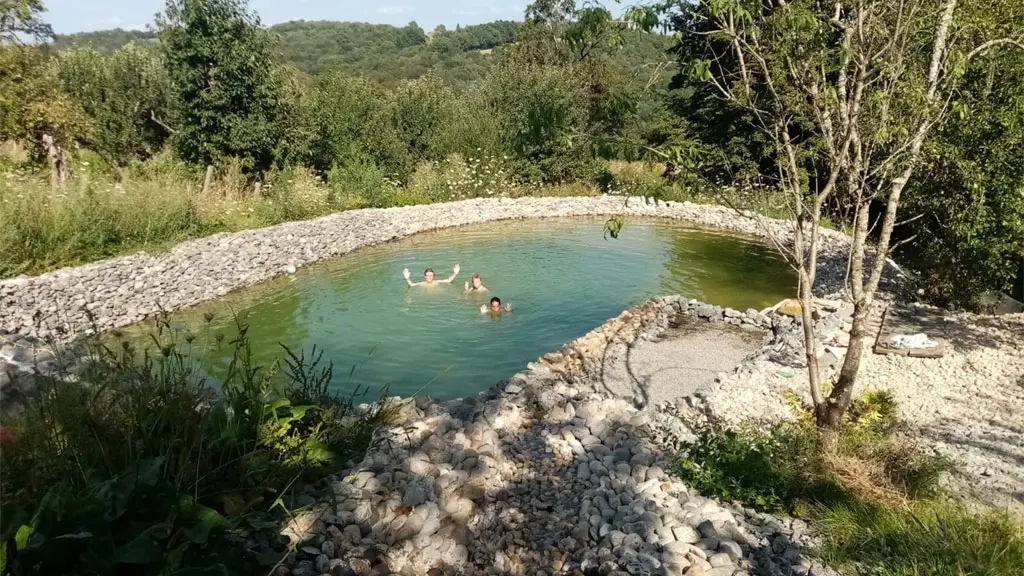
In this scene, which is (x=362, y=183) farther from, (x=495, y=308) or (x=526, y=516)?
(x=526, y=516)

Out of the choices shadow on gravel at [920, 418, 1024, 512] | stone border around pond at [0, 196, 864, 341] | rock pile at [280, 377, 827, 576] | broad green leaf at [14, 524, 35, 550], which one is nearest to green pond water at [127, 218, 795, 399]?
stone border around pond at [0, 196, 864, 341]

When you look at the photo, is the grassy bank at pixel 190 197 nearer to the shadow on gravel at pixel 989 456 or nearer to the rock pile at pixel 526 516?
the rock pile at pixel 526 516

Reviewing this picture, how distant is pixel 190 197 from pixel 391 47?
6970 centimetres

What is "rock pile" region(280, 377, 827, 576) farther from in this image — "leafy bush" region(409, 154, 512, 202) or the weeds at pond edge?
"leafy bush" region(409, 154, 512, 202)

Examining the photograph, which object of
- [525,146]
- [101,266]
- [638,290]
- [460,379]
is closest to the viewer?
[525,146]

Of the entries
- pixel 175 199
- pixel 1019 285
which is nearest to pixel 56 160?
pixel 175 199

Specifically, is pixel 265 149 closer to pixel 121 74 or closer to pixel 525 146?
pixel 121 74

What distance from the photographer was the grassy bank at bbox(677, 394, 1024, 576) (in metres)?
3.01

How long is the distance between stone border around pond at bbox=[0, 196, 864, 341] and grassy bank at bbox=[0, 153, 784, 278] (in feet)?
2.24

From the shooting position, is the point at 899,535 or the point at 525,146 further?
the point at 525,146

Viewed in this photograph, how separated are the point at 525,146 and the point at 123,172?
17429 mm

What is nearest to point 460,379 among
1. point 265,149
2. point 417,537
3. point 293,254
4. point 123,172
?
point 417,537

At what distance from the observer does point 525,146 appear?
425 centimetres

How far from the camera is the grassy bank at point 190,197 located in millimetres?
10172
